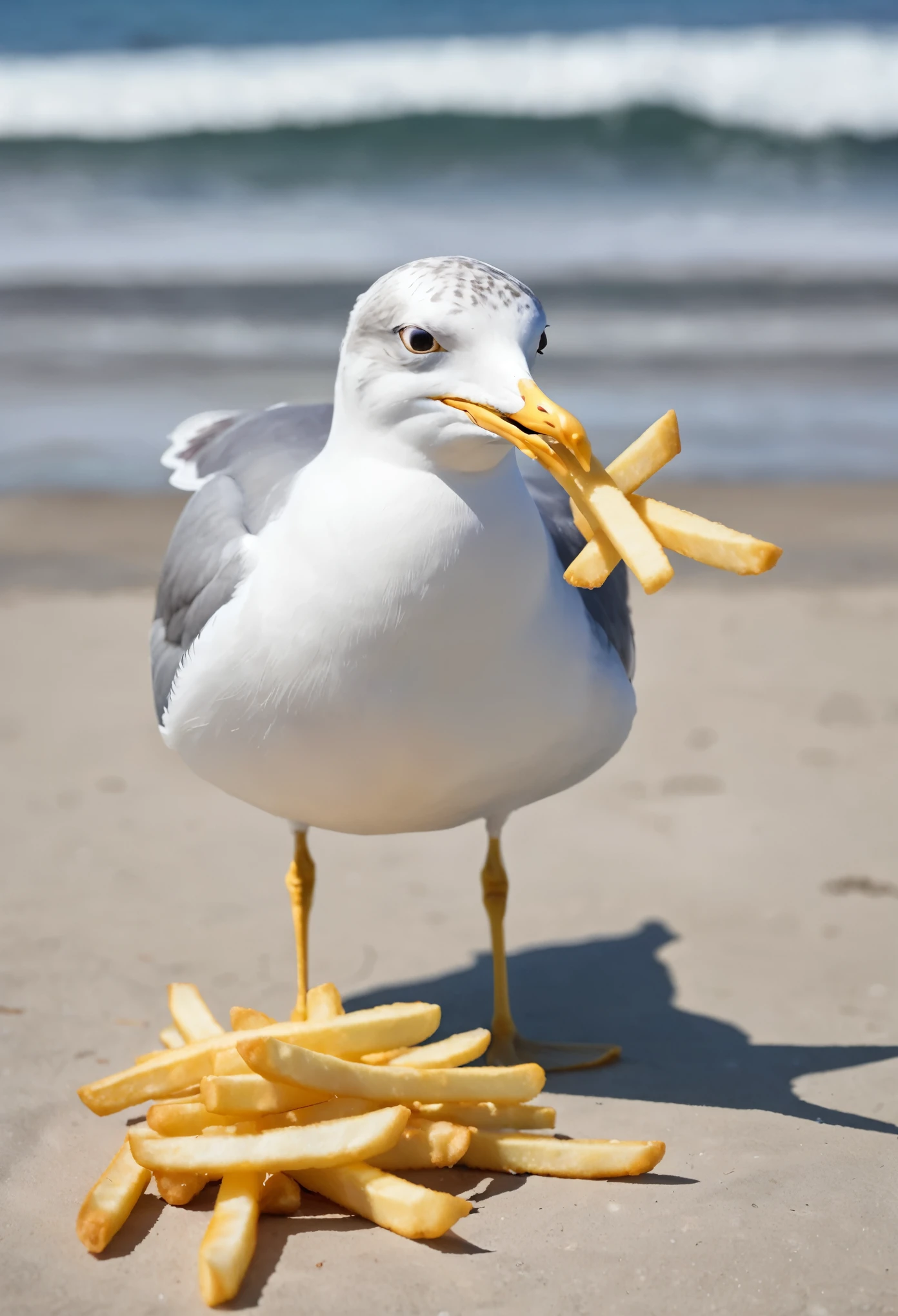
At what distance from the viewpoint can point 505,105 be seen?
21.4 m

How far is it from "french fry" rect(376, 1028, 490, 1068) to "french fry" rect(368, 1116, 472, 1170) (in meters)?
0.15

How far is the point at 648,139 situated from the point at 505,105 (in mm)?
2222

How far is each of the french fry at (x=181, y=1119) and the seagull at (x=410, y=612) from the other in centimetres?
68

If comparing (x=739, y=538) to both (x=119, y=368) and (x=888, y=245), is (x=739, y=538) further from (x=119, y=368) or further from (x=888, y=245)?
(x=888, y=245)

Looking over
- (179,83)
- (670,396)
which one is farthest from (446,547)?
(179,83)

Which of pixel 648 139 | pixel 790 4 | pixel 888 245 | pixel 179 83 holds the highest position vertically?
pixel 790 4

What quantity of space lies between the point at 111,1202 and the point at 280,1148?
315 mm

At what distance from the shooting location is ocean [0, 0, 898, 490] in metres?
11.4

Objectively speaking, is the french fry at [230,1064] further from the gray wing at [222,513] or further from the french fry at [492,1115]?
the gray wing at [222,513]

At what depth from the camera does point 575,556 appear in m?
3.63

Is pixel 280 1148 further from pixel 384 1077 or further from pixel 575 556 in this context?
pixel 575 556

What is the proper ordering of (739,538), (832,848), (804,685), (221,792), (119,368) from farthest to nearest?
(119,368)
(804,685)
(221,792)
(832,848)
(739,538)

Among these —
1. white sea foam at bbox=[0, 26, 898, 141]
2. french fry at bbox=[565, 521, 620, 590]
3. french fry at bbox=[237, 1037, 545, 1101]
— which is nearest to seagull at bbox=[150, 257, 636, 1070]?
french fry at bbox=[565, 521, 620, 590]

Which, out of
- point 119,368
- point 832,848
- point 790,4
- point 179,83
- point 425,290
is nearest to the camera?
point 425,290
